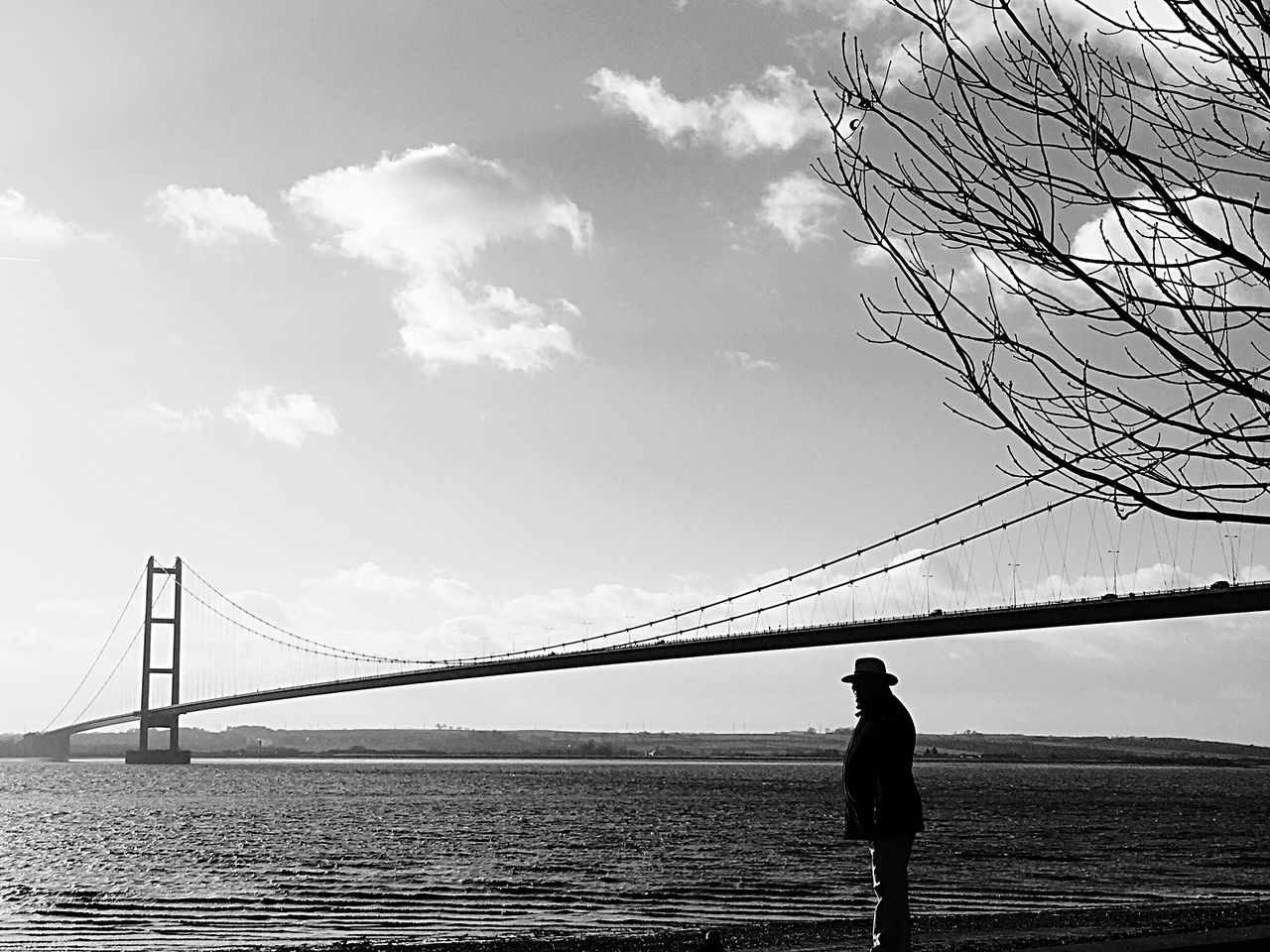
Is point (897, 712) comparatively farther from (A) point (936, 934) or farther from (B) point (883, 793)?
(A) point (936, 934)

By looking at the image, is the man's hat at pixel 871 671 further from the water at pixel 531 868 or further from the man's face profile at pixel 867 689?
the water at pixel 531 868

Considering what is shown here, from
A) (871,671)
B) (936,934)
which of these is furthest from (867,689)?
(936,934)

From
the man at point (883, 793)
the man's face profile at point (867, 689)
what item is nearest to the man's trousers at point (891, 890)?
the man at point (883, 793)

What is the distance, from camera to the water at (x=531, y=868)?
52.2 feet

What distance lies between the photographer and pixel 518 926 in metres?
15.0

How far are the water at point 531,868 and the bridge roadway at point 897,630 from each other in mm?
5823

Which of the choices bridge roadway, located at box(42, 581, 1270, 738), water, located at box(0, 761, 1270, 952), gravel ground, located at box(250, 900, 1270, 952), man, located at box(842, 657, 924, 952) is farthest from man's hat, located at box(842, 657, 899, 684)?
bridge roadway, located at box(42, 581, 1270, 738)

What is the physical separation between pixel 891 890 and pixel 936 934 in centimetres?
394

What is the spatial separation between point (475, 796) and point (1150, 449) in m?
52.5

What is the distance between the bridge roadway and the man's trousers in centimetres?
3503

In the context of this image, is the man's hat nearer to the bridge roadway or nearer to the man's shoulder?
the man's shoulder

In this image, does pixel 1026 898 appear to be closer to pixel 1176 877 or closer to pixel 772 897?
pixel 772 897

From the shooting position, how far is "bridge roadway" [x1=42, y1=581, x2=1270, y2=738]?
39312mm

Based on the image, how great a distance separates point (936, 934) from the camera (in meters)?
10.1
